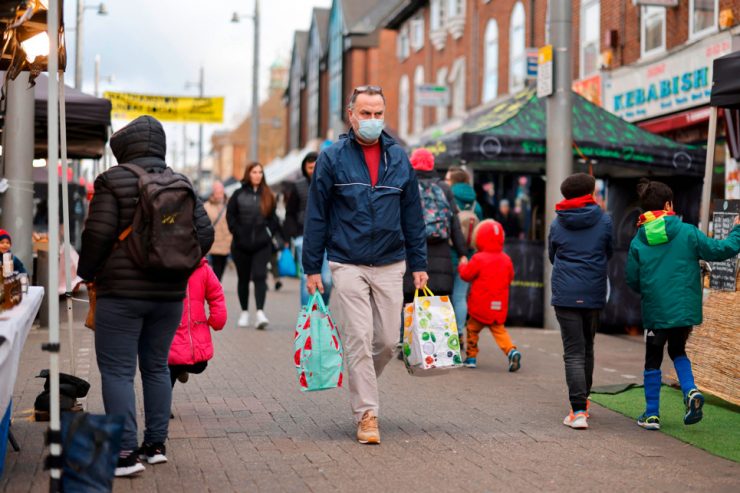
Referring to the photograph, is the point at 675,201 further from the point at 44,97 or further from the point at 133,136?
the point at 133,136

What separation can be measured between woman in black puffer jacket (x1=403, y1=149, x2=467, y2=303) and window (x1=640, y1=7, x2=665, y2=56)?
32.2ft

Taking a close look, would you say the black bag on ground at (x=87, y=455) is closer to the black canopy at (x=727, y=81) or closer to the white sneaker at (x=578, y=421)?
the white sneaker at (x=578, y=421)

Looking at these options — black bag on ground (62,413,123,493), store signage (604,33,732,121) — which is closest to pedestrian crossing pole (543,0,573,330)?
store signage (604,33,732,121)

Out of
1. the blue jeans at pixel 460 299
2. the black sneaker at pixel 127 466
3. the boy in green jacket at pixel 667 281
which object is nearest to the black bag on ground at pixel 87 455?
the black sneaker at pixel 127 466

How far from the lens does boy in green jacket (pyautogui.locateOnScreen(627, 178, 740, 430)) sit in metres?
7.04

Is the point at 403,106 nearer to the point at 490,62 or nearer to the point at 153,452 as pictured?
the point at 490,62

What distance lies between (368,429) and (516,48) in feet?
71.9

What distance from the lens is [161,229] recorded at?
5.31 meters

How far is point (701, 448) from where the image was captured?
665cm

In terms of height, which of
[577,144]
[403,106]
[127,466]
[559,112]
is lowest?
[127,466]

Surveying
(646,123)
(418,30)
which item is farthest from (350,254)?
(418,30)

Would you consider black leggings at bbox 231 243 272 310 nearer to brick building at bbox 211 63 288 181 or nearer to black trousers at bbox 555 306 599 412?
black trousers at bbox 555 306 599 412

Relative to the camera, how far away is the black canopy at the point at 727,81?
27.9 feet

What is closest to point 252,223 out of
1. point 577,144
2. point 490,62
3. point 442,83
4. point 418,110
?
point 577,144
